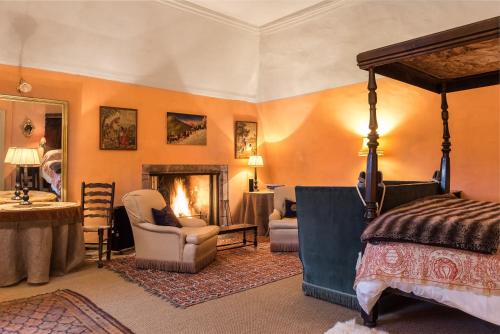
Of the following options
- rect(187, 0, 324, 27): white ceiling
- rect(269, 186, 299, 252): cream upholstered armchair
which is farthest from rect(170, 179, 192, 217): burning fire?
rect(187, 0, 324, 27): white ceiling

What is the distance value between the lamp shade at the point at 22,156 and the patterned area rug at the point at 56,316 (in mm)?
1738

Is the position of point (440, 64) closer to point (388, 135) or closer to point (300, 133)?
point (388, 135)

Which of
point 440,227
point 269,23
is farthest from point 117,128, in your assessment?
point 440,227

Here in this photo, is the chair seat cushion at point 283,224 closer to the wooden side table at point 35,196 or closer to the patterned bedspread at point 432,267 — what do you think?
the patterned bedspread at point 432,267

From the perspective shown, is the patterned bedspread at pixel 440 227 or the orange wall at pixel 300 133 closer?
the patterned bedspread at pixel 440 227

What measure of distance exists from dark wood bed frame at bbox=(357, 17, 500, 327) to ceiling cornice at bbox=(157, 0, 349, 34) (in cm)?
265

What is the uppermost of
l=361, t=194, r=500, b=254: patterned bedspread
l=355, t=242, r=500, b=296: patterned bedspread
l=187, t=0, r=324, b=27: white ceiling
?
l=187, t=0, r=324, b=27: white ceiling

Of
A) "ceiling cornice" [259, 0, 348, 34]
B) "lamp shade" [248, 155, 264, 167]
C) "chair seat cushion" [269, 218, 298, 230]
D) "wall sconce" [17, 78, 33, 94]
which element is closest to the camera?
"wall sconce" [17, 78, 33, 94]

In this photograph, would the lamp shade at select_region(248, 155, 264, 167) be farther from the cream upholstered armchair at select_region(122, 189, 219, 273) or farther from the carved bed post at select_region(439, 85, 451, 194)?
the carved bed post at select_region(439, 85, 451, 194)

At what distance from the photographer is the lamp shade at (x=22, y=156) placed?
464cm

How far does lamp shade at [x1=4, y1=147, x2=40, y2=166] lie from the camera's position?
4.64 metres

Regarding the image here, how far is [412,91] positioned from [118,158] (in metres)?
4.77

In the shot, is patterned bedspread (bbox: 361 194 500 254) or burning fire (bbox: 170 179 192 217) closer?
patterned bedspread (bbox: 361 194 500 254)

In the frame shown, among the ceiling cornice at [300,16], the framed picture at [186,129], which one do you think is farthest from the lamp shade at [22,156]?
the ceiling cornice at [300,16]
